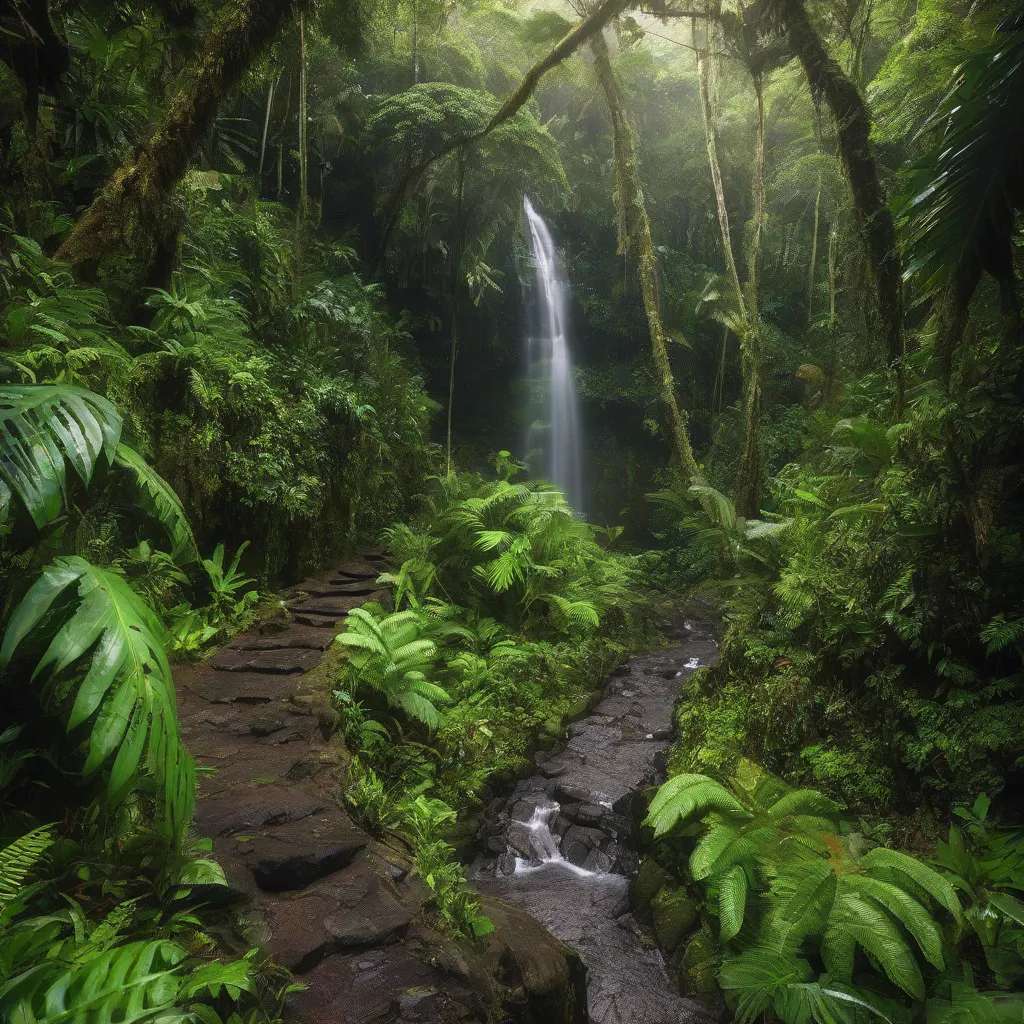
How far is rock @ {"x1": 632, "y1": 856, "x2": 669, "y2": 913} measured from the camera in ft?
14.5

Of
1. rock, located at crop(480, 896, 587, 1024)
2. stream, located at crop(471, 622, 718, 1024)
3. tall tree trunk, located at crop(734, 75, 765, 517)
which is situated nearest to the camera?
rock, located at crop(480, 896, 587, 1024)

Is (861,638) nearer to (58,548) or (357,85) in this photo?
(58,548)

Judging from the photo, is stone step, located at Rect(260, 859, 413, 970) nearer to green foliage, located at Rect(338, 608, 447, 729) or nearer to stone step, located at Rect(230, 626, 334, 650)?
green foliage, located at Rect(338, 608, 447, 729)

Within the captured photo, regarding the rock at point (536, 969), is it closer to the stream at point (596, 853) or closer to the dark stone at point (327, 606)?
the stream at point (596, 853)

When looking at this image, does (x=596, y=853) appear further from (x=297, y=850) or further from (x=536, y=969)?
(x=297, y=850)

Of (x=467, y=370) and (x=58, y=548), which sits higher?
(x=467, y=370)

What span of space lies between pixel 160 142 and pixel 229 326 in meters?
1.88

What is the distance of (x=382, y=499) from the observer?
28.6ft

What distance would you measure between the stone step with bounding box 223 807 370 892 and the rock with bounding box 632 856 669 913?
94.8 inches

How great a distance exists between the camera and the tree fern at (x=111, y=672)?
1824mm

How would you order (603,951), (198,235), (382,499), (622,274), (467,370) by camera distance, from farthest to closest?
(622,274)
(467,370)
(382,499)
(198,235)
(603,951)

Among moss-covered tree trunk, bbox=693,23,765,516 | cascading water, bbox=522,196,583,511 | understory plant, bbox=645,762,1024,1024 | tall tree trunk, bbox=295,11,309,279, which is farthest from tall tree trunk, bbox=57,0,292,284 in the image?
cascading water, bbox=522,196,583,511

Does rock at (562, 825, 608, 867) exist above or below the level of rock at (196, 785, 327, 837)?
below

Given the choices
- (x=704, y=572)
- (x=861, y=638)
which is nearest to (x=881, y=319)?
(x=861, y=638)
